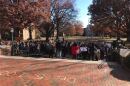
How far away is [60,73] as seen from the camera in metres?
22.3

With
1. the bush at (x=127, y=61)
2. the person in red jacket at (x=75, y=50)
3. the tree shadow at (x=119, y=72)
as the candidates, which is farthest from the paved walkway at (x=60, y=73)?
the person in red jacket at (x=75, y=50)

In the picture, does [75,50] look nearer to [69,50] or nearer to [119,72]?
[69,50]

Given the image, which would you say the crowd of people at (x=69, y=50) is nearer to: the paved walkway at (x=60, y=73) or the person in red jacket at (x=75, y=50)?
the person in red jacket at (x=75, y=50)

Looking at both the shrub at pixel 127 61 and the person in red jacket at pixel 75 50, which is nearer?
the shrub at pixel 127 61

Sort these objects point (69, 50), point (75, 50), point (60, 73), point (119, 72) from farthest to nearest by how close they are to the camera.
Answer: point (69, 50)
point (75, 50)
point (119, 72)
point (60, 73)

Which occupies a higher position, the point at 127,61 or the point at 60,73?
the point at 127,61

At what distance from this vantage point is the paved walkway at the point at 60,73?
62.4ft

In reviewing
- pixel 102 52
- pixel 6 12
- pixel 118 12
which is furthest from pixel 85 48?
pixel 118 12

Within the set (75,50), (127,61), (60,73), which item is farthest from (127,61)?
(75,50)

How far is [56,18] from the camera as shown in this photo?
7800 centimetres

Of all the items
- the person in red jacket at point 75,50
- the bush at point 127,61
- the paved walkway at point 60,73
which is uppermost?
the person in red jacket at point 75,50

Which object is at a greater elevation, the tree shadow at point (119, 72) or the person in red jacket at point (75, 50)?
the person in red jacket at point (75, 50)

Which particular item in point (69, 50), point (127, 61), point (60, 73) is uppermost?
point (69, 50)

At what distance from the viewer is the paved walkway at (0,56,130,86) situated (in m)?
19.0
